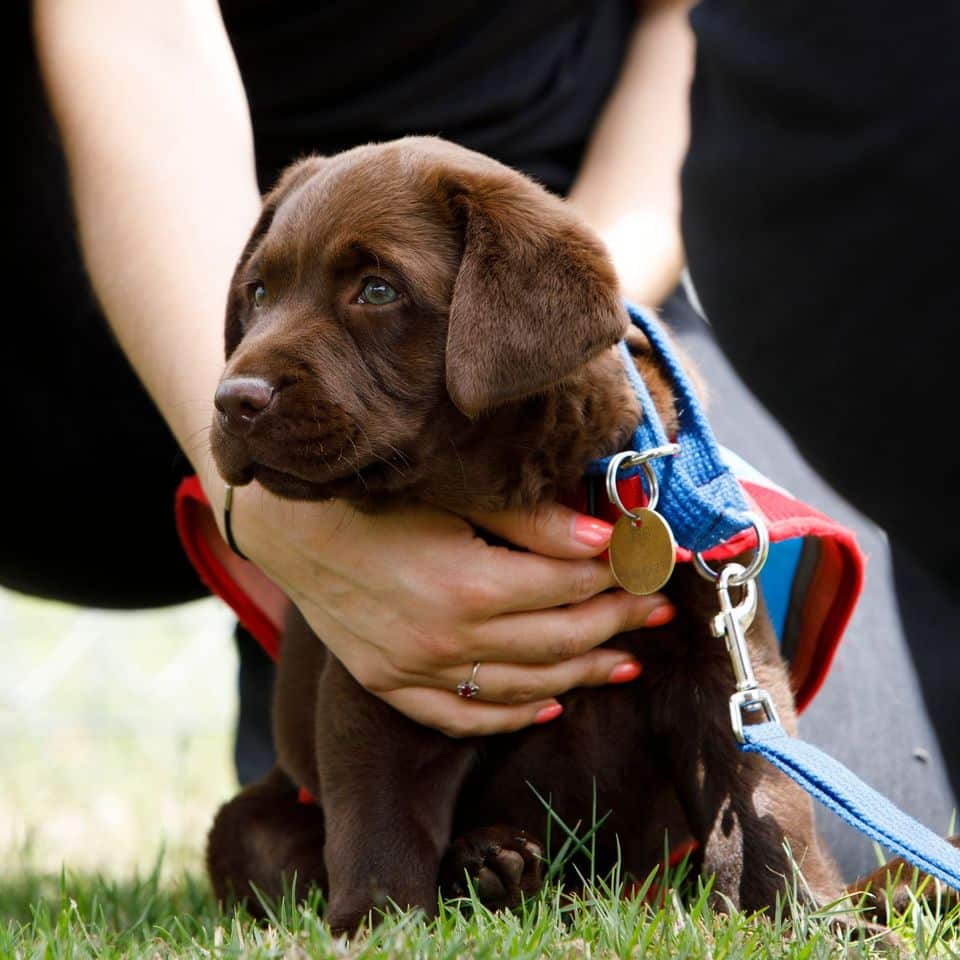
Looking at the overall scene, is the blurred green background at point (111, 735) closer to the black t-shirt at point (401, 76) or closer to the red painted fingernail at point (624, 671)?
the red painted fingernail at point (624, 671)

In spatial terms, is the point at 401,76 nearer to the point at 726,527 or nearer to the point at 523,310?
the point at 523,310

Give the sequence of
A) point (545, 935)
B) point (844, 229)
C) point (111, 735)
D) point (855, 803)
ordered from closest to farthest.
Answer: point (545, 935) < point (855, 803) < point (844, 229) < point (111, 735)

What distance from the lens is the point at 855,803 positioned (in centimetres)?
174

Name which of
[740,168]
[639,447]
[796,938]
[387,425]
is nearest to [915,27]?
[740,168]

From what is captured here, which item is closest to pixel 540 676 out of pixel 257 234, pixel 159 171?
pixel 257 234

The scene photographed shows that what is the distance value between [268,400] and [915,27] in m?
1.10

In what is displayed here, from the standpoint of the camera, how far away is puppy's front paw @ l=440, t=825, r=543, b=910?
1.95 metres

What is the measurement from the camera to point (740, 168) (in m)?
2.35

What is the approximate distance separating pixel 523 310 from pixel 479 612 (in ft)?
1.69

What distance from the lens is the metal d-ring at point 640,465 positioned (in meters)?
1.99

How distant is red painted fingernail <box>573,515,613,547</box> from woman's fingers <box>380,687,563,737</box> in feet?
0.86

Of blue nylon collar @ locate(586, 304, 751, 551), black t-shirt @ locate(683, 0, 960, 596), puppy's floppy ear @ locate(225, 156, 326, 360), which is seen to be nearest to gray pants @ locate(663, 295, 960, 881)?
black t-shirt @ locate(683, 0, 960, 596)

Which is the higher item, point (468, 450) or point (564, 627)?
point (468, 450)

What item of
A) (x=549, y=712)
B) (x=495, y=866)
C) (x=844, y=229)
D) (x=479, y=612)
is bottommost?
(x=495, y=866)
